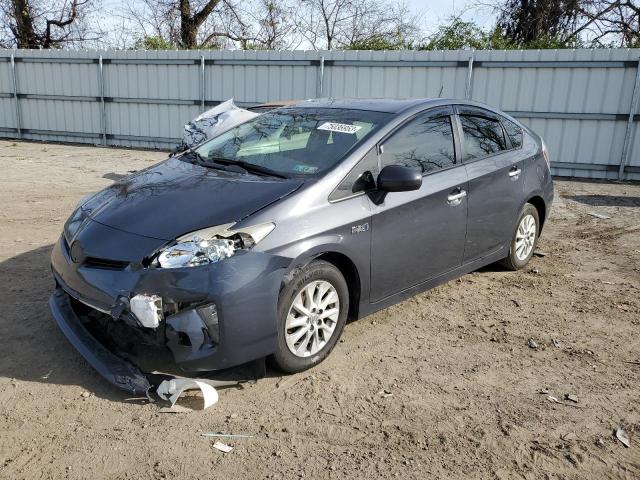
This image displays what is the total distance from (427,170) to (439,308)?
115cm

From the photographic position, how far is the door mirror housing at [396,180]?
3.69 metres

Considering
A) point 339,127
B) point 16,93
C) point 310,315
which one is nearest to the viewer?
point 310,315

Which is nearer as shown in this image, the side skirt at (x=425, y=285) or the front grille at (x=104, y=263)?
the front grille at (x=104, y=263)

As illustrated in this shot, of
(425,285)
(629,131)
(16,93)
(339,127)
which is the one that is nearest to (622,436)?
(425,285)

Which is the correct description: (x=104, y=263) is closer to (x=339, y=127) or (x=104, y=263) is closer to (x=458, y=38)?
(x=339, y=127)

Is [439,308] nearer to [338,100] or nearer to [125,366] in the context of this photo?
[338,100]

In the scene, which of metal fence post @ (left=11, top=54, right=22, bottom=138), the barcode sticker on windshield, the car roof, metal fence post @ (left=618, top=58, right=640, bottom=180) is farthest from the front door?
metal fence post @ (left=11, top=54, right=22, bottom=138)

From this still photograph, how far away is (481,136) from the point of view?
4.88 m

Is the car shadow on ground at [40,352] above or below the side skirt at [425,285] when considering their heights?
below

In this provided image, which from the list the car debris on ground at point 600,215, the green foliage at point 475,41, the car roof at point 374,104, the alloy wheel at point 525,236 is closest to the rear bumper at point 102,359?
the car roof at point 374,104

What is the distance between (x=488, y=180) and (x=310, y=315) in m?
2.12

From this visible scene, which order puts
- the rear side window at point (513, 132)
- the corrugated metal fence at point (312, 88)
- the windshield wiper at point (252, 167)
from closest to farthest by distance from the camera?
the windshield wiper at point (252, 167), the rear side window at point (513, 132), the corrugated metal fence at point (312, 88)

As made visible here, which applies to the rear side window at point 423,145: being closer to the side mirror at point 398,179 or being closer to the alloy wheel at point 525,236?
the side mirror at point 398,179

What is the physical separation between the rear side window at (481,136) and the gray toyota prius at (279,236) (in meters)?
0.02
